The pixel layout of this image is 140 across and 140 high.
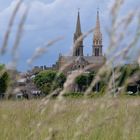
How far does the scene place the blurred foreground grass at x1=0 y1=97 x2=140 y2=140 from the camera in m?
1.46

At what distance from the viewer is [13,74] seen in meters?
1.50

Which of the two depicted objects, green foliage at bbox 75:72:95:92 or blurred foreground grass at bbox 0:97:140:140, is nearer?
blurred foreground grass at bbox 0:97:140:140

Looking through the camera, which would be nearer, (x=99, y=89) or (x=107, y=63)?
(x=107, y=63)

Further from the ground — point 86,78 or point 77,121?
point 86,78

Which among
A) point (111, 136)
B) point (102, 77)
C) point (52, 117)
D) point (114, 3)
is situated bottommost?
point (111, 136)

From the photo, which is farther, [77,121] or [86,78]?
[86,78]

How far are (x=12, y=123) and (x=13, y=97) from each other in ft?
10.2

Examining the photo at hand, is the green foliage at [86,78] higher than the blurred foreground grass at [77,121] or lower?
higher

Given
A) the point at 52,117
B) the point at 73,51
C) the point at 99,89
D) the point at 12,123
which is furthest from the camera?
the point at 12,123

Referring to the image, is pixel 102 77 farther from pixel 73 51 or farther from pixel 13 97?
pixel 13 97

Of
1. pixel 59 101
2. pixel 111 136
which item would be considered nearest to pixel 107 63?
pixel 59 101

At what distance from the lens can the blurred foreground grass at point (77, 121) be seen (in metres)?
1.46

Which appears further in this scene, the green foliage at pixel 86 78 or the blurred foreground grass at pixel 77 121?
the green foliage at pixel 86 78

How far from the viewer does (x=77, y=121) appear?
4.76ft
